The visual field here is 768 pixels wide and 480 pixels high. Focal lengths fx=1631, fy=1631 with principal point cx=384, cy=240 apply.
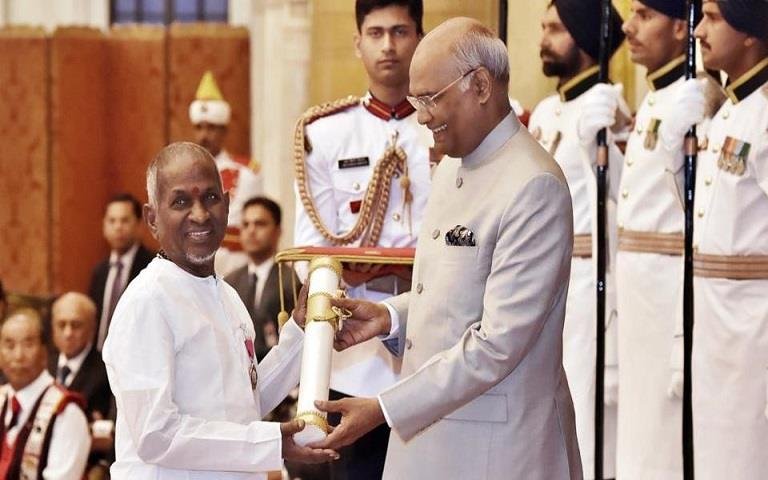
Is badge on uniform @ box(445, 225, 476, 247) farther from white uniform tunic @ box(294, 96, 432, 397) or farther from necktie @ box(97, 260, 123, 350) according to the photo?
necktie @ box(97, 260, 123, 350)

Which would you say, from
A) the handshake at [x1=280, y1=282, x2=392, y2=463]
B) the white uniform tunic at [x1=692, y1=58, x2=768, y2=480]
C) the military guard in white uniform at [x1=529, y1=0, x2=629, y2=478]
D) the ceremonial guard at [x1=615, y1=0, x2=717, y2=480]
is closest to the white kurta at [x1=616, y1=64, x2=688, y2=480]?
the ceremonial guard at [x1=615, y1=0, x2=717, y2=480]

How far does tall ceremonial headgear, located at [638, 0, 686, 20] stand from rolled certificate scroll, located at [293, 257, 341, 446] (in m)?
2.15

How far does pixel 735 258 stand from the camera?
4828 mm

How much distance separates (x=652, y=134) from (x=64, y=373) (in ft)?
11.0

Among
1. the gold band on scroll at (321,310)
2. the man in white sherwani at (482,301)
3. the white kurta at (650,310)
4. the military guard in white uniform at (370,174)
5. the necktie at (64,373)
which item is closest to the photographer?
the man in white sherwani at (482,301)

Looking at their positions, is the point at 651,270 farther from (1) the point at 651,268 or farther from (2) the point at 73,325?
(2) the point at 73,325

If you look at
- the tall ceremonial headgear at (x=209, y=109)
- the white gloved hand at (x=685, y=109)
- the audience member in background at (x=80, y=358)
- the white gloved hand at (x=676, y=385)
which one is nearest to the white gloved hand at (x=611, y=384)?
the white gloved hand at (x=676, y=385)

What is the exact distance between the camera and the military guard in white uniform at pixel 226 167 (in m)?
10.2

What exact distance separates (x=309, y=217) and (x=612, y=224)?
5.63 feet

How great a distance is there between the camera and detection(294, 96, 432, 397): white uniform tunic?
4.65m

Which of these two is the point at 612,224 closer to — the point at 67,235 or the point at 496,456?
the point at 496,456

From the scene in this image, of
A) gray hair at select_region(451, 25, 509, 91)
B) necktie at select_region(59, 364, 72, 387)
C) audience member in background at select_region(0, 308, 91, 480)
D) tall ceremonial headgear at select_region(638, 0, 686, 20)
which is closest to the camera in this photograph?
gray hair at select_region(451, 25, 509, 91)

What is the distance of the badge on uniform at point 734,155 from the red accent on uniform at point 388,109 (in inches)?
36.9

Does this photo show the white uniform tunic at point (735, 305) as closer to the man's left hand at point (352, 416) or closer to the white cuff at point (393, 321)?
the white cuff at point (393, 321)
